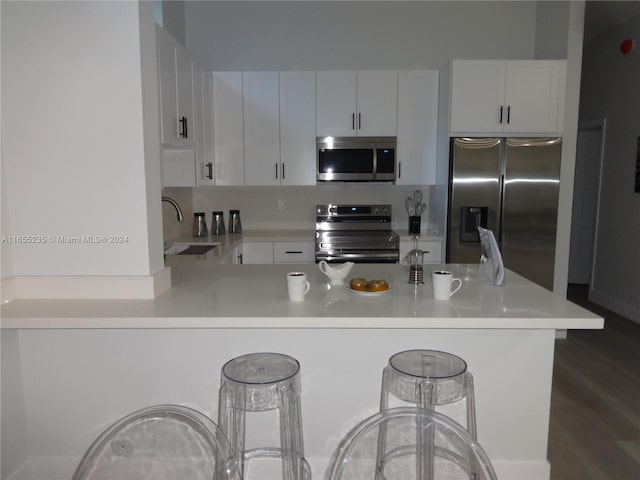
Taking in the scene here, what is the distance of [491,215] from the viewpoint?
3672 millimetres

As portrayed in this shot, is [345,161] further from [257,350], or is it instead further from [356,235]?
[257,350]

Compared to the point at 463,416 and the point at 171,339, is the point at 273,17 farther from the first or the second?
the point at 463,416

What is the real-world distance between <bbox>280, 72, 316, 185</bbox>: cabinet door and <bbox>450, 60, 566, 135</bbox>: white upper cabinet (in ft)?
3.80

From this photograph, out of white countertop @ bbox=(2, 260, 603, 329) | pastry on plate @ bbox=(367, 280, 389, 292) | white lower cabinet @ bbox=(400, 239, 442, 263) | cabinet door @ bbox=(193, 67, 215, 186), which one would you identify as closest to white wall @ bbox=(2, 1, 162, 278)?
white countertop @ bbox=(2, 260, 603, 329)

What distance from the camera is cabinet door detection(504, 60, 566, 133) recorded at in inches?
143

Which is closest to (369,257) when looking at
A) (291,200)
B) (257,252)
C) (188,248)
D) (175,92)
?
(257,252)

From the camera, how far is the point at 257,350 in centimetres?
189

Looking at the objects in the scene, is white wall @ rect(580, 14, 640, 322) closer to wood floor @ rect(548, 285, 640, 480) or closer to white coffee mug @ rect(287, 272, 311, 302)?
wood floor @ rect(548, 285, 640, 480)

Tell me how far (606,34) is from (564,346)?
3184 mm

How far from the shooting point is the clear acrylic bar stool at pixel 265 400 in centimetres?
155

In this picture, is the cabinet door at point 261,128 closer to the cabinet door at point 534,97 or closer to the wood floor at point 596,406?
the cabinet door at point 534,97

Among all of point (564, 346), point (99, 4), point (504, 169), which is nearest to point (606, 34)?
point (504, 169)

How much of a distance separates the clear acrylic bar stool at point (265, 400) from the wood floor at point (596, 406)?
1.29 m

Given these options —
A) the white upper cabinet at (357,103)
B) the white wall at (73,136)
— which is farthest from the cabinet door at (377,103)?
the white wall at (73,136)
